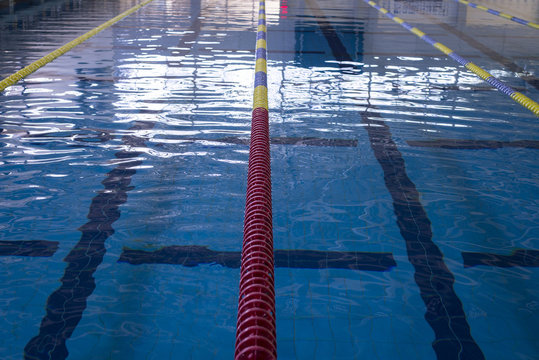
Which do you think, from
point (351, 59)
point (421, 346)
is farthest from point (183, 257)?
point (351, 59)

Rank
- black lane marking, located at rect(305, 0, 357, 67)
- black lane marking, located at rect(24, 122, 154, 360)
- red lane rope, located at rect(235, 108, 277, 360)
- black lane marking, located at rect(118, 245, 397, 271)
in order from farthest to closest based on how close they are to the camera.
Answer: black lane marking, located at rect(305, 0, 357, 67) < black lane marking, located at rect(118, 245, 397, 271) < black lane marking, located at rect(24, 122, 154, 360) < red lane rope, located at rect(235, 108, 277, 360)

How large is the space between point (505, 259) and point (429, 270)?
0.38 metres

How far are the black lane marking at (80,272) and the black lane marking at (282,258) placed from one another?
168 millimetres

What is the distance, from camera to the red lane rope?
3.91 feet

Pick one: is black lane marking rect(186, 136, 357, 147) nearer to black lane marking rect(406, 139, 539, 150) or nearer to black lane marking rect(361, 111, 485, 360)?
black lane marking rect(361, 111, 485, 360)

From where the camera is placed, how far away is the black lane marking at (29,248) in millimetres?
2568

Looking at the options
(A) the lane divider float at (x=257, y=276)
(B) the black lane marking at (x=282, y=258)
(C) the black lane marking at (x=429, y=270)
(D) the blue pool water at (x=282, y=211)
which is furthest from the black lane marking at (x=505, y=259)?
(A) the lane divider float at (x=257, y=276)

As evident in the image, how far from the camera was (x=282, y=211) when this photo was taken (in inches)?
120

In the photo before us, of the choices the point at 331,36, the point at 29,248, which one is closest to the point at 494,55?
the point at 331,36

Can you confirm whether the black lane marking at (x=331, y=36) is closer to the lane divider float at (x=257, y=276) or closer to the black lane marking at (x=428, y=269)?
the black lane marking at (x=428, y=269)

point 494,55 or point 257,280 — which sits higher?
point 494,55

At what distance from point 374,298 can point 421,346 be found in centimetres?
31

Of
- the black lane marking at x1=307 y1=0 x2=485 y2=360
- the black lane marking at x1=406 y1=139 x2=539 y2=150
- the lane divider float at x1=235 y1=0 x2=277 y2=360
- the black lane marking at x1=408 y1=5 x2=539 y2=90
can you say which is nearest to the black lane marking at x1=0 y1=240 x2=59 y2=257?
the lane divider float at x1=235 y1=0 x2=277 y2=360

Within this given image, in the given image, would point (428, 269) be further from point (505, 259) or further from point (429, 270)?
point (505, 259)
